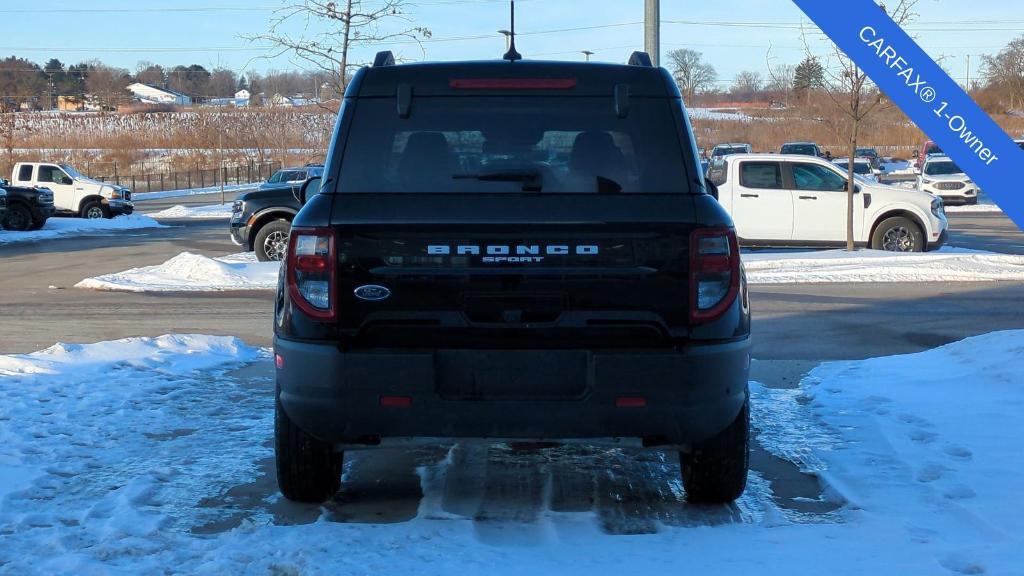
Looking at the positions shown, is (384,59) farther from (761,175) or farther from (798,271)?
(761,175)

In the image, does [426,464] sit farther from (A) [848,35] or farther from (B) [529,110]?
(A) [848,35]

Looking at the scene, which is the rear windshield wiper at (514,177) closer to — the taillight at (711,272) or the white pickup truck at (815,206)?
the taillight at (711,272)

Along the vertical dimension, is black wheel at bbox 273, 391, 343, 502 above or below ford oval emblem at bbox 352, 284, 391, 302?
below

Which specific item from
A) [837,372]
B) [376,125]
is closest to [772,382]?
[837,372]

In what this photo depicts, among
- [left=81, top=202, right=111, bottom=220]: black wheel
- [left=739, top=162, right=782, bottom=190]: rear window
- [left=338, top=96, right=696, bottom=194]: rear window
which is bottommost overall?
[left=81, top=202, right=111, bottom=220]: black wheel

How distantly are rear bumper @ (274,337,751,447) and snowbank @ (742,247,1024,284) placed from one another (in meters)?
11.3

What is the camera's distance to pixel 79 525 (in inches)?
185

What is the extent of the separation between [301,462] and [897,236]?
16.1 meters

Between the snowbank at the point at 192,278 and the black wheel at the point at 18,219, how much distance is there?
15.0m

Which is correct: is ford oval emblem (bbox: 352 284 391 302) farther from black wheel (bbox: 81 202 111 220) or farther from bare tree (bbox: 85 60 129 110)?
bare tree (bbox: 85 60 129 110)

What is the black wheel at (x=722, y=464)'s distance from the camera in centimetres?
474

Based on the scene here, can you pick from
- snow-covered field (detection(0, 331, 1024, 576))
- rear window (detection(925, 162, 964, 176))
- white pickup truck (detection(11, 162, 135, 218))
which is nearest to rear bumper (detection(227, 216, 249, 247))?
snow-covered field (detection(0, 331, 1024, 576))

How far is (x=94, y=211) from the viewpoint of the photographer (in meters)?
35.6

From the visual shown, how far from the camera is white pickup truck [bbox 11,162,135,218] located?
35.6m
